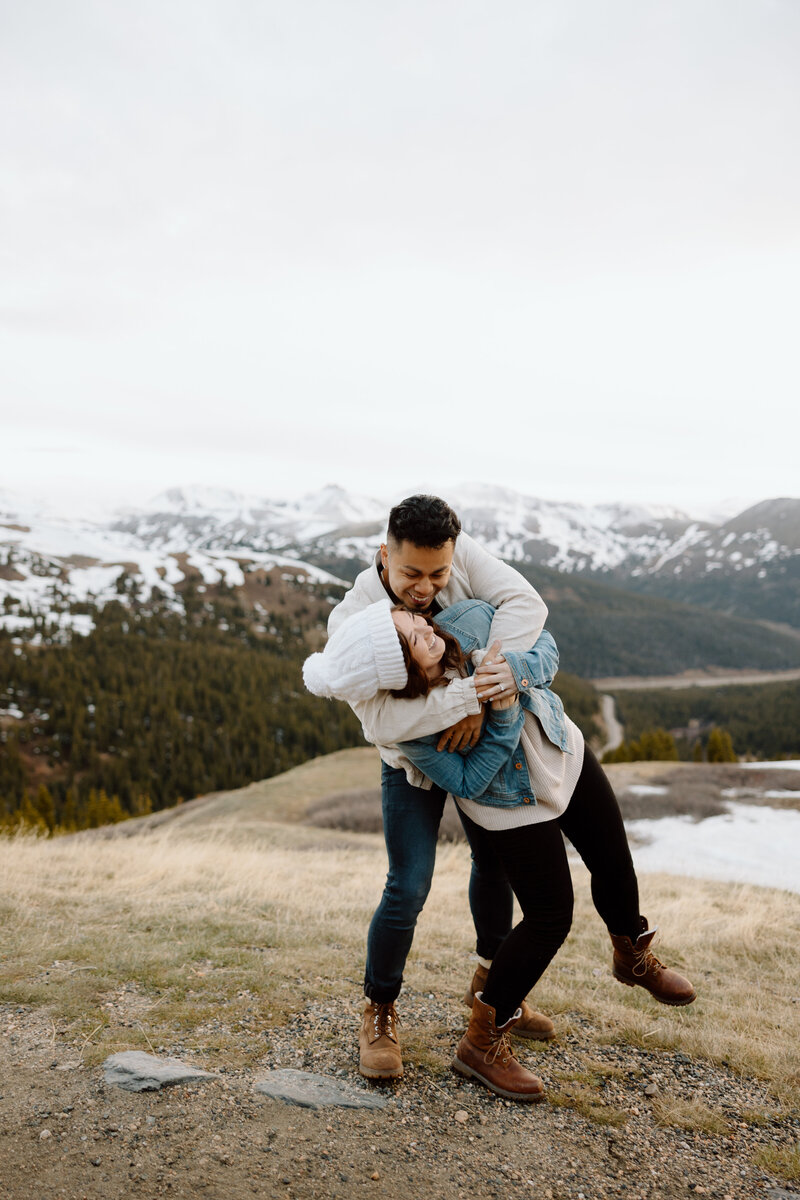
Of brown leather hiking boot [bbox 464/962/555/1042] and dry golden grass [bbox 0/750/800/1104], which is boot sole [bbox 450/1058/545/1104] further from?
brown leather hiking boot [bbox 464/962/555/1042]

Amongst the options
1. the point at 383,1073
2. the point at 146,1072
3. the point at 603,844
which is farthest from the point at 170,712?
the point at 603,844

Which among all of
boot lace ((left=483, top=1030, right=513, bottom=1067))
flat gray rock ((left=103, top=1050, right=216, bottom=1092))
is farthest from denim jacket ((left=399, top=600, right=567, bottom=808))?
flat gray rock ((left=103, top=1050, right=216, bottom=1092))

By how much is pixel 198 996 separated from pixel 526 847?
2659 mm

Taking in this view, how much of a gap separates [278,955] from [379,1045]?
6.43 feet

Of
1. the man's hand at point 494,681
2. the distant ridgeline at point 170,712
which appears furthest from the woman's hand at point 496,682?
the distant ridgeline at point 170,712

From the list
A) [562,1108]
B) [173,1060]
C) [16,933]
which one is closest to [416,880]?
[562,1108]

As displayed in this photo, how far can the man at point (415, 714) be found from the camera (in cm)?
295

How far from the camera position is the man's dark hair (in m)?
2.96

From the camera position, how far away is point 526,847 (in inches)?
121

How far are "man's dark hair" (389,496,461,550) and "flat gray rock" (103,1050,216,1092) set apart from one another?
273 centimetres

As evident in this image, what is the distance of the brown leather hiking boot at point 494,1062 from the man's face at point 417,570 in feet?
6.61

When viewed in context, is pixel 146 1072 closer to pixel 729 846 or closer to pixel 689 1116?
pixel 689 1116

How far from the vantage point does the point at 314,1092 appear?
3303 mm

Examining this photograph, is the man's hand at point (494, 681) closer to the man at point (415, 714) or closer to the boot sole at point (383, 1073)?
the man at point (415, 714)
